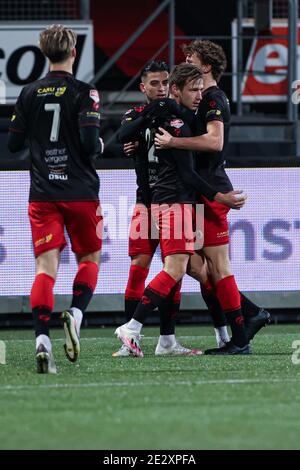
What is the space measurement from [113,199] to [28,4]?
5.54 meters

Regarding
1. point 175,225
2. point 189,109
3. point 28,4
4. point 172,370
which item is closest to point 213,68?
point 189,109

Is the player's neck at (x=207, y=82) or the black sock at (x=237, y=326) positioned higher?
the player's neck at (x=207, y=82)

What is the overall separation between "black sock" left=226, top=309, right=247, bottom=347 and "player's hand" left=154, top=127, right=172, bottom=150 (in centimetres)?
111

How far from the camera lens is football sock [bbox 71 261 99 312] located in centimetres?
721

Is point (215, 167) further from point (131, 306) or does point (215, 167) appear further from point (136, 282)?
point (131, 306)

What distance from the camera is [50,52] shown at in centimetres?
712

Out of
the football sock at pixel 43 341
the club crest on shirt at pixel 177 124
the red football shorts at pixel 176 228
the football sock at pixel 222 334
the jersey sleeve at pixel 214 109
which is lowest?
the football sock at pixel 222 334

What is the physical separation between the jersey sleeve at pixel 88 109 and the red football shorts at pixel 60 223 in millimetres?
449

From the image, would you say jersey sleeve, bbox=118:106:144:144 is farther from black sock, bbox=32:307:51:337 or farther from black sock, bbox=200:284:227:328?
black sock, bbox=32:307:51:337

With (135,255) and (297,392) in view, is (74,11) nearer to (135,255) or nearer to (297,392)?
(135,255)

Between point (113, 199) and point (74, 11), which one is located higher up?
point (74, 11)

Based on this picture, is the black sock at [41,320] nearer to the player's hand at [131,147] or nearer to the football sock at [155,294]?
the football sock at [155,294]

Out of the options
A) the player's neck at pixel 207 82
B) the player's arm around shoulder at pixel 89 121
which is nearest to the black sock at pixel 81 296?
the player's arm around shoulder at pixel 89 121

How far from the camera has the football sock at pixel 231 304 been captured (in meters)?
8.05
